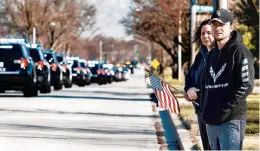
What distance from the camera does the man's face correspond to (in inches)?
307

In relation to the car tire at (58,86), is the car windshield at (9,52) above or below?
above

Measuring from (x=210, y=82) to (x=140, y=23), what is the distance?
62317mm

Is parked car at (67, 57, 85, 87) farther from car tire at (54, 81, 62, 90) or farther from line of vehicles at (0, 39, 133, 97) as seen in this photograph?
line of vehicles at (0, 39, 133, 97)

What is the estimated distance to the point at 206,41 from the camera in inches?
406

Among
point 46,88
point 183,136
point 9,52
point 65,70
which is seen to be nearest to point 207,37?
point 183,136

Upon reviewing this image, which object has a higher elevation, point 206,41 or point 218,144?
point 206,41

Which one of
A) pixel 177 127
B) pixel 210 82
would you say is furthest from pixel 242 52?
pixel 177 127

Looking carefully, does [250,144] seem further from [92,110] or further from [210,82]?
[92,110]

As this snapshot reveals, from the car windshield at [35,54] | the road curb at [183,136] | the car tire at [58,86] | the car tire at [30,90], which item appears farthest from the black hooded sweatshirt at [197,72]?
the car tire at [58,86]

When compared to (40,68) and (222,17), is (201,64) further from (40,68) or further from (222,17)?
(40,68)

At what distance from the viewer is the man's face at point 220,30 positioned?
25.6ft

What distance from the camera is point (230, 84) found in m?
7.82

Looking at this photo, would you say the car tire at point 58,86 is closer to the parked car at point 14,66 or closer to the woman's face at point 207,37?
the parked car at point 14,66

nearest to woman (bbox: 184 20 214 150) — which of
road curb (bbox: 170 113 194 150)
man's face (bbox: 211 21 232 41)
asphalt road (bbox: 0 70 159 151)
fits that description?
man's face (bbox: 211 21 232 41)
